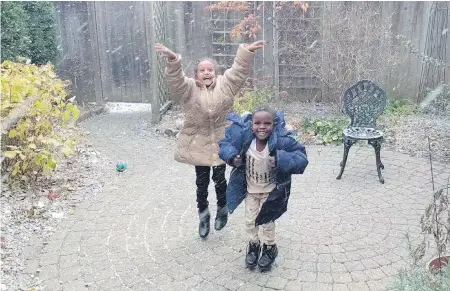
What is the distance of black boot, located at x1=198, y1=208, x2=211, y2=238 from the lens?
4461 mm

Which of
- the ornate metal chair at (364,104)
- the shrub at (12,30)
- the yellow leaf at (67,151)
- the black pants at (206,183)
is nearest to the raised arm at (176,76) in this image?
the black pants at (206,183)

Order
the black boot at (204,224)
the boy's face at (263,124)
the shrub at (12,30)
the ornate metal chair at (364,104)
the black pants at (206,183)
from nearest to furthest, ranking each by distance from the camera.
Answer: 1. the boy's face at (263,124)
2. the black pants at (206,183)
3. the black boot at (204,224)
4. the ornate metal chair at (364,104)
5. the shrub at (12,30)

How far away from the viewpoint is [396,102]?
8312 millimetres

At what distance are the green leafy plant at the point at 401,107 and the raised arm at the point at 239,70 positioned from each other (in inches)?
180

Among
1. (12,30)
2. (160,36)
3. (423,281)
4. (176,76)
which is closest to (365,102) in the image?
(176,76)

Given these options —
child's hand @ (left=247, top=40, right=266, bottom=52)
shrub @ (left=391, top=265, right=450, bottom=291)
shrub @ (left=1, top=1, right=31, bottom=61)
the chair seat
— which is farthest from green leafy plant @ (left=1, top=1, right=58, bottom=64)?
shrub @ (left=391, top=265, right=450, bottom=291)

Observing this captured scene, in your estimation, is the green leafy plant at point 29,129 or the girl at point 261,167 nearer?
the girl at point 261,167

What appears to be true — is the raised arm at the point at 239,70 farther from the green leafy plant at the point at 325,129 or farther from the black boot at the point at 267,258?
the green leafy plant at the point at 325,129

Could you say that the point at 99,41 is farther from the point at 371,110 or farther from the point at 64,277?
the point at 64,277

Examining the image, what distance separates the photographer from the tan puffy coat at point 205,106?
4000mm

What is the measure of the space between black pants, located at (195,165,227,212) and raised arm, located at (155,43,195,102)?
0.68m

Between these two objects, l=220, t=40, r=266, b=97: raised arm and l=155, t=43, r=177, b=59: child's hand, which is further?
l=220, t=40, r=266, b=97: raised arm

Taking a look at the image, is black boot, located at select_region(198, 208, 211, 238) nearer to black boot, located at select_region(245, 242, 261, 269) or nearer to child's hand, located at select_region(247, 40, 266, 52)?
black boot, located at select_region(245, 242, 261, 269)

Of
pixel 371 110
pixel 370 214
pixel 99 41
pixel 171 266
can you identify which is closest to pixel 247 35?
pixel 99 41
